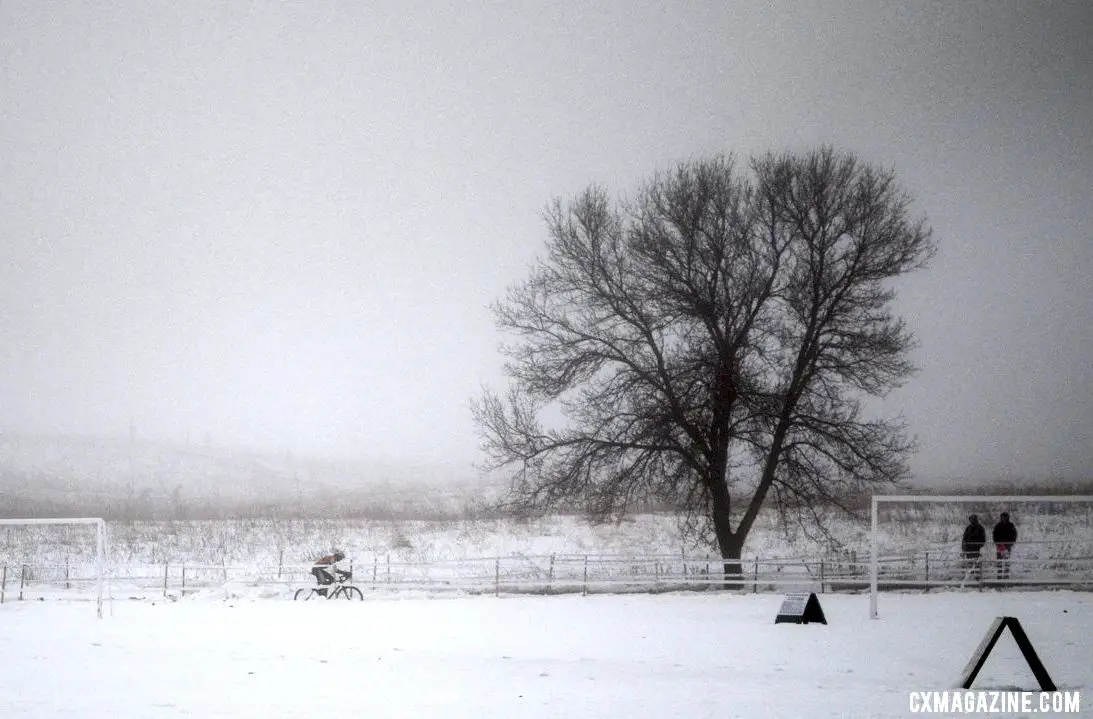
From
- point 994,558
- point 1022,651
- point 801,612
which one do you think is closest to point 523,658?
point 801,612

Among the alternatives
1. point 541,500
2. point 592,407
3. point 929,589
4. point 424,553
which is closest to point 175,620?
point 541,500

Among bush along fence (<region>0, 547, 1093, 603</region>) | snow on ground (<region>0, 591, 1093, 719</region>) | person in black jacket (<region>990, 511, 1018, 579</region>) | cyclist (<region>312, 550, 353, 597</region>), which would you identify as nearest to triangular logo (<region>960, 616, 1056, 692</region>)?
snow on ground (<region>0, 591, 1093, 719</region>)

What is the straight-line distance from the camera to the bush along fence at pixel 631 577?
2214cm

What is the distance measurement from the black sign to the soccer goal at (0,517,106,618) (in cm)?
1400

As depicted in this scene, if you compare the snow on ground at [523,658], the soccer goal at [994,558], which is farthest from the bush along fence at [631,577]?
the snow on ground at [523,658]

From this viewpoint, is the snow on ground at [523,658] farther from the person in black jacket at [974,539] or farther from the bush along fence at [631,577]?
the person in black jacket at [974,539]

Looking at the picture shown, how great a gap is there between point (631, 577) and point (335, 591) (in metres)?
8.09

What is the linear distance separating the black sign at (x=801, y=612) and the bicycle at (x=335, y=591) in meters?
10.7

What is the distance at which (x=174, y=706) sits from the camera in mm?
Result: 9844

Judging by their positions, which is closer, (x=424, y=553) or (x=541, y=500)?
(x=541, y=500)

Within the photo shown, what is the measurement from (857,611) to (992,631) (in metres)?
8.70

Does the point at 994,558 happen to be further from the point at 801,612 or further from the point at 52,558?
the point at 52,558

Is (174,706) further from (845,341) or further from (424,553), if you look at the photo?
(424,553)

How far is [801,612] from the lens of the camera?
1628 centimetres
